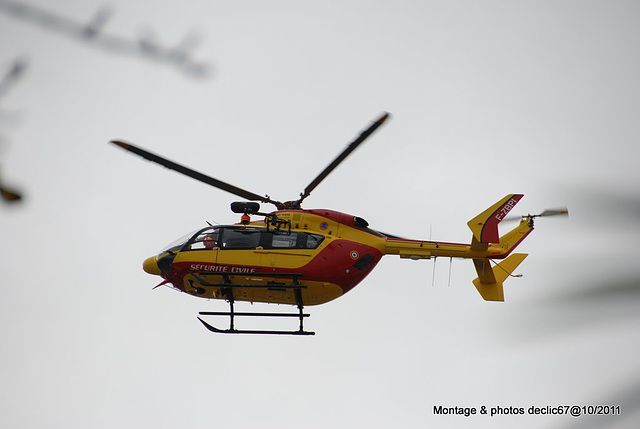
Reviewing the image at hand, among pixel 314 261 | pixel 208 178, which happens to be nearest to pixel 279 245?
pixel 314 261

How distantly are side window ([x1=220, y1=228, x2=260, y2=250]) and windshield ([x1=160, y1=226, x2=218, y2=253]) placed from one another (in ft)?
1.20

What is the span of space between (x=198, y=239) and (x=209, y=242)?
0.54m

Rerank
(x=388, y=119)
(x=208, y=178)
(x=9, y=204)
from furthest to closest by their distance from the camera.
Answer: (x=208, y=178) < (x=388, y=119) < (x=9, y=204)

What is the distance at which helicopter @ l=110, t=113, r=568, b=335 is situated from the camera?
69.8 feet

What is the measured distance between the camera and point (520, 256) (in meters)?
23.5

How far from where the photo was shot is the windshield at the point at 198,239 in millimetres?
22094

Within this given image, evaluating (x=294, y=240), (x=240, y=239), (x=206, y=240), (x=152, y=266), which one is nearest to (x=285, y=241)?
(x=294, y=240)

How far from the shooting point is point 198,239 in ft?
73.5

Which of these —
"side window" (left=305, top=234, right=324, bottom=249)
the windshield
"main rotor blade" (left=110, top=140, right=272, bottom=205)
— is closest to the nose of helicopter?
the windshield

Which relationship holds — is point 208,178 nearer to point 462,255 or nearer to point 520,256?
point 462,255

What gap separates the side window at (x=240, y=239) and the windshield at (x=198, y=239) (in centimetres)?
37

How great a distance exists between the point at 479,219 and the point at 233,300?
311 inches

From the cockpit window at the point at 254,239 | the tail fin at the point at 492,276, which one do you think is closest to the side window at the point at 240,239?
the cockpit window at the point at 254,239

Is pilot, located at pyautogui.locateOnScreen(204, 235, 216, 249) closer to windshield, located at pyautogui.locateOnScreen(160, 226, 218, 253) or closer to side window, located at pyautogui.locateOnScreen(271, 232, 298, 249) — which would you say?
windshield, located at pyautogui.locateOnScreen(160, 226, 218, 253)
